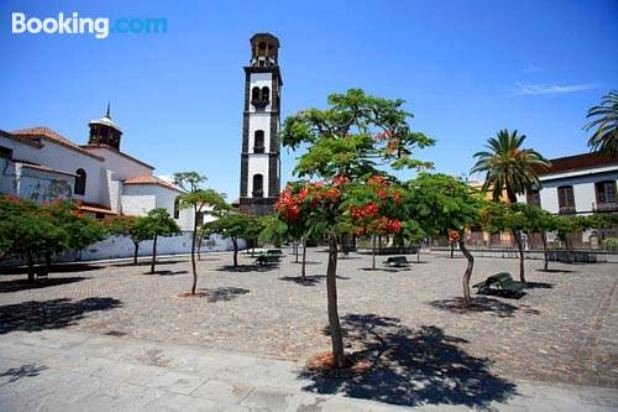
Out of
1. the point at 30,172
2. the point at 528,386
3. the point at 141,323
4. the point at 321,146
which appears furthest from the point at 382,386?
the point at 30,172

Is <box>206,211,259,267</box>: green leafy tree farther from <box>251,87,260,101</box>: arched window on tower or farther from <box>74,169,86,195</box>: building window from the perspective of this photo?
<box>251,87,260,101</box>: arched window on tower

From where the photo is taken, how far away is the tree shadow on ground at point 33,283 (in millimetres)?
14836

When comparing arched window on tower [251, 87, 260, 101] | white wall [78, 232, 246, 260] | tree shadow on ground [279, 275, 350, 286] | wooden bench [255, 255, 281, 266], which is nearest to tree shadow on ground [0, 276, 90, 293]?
tree shadow on ground [279, 275, 350, 286]

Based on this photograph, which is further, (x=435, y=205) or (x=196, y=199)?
(x=196, y=199)

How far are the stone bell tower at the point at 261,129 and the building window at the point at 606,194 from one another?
134 ft

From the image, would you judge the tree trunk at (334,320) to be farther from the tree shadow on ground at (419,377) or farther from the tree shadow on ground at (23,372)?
the tree shadow on ground at (23,372)

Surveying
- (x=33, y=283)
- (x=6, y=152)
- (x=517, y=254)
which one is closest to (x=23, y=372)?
(x=33, y=283)

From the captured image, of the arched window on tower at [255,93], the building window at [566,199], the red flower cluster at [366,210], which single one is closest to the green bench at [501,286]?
the red flower cluster at [366,210]

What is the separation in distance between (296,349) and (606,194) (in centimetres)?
4866

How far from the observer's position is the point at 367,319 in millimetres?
9656

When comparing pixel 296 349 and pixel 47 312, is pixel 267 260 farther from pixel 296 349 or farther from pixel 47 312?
pixel 296 349

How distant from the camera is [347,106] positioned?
6395mm

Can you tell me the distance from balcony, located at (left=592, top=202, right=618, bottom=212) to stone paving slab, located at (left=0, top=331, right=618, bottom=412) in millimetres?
45410

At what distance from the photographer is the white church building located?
24688 millimetres
